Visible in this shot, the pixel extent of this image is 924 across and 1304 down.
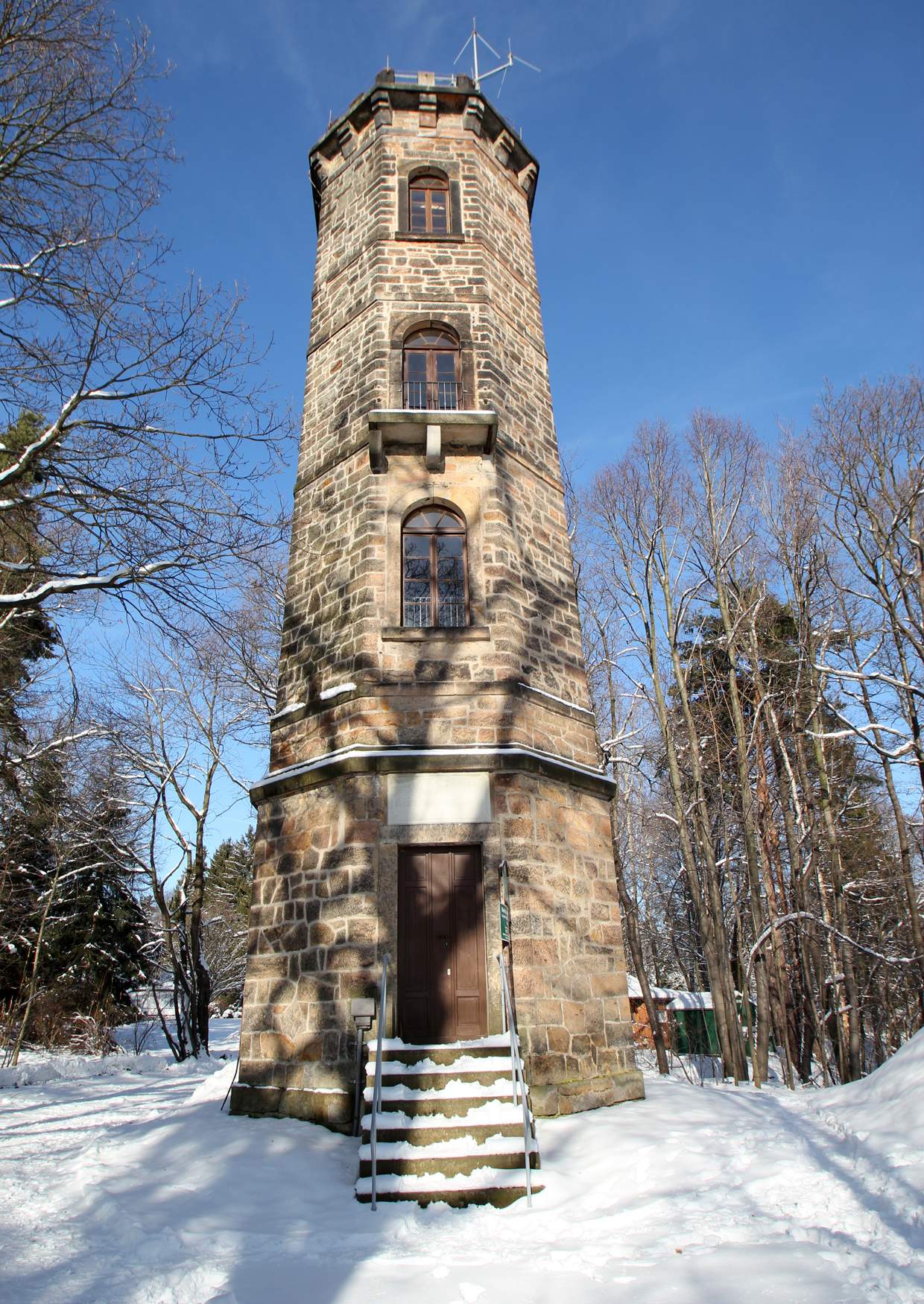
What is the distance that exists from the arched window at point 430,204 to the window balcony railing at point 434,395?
8.92ft

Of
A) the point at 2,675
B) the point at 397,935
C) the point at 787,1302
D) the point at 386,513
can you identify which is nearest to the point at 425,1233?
the point at 787,1302

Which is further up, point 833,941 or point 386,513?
point 386,513

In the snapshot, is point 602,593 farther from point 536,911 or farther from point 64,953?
point 64,953

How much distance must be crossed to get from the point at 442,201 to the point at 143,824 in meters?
14.3

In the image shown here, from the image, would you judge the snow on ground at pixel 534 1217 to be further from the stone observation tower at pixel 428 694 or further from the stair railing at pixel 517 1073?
the stone observation tower at pixel 428 694

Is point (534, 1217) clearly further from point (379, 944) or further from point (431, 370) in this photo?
point (431, 370)

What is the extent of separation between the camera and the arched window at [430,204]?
37.8 feet

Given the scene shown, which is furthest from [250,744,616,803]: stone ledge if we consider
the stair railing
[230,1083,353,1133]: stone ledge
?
[230,1083,353,1133]: stone ledge

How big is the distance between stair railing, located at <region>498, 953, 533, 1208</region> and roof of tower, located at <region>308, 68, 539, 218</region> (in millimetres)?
12113

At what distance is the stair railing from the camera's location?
535cm

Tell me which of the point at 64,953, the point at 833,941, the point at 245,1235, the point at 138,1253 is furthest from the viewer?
the point at 64,953

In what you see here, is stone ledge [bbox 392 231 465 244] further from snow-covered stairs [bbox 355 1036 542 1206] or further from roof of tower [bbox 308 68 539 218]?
snow-covered stairs [bbox 355 1036 542 1206]

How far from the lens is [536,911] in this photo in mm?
7520

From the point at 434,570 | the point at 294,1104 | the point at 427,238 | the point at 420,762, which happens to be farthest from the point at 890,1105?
the point at 427,238
